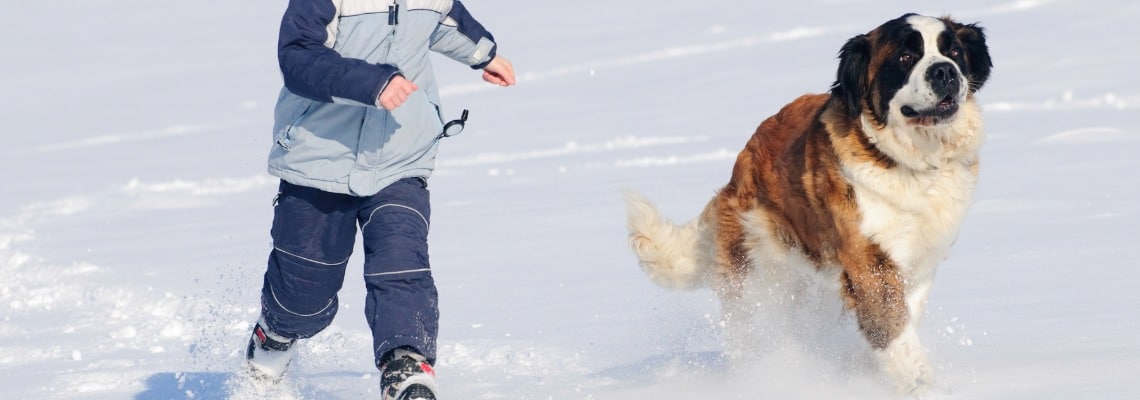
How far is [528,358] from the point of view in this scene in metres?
5.50

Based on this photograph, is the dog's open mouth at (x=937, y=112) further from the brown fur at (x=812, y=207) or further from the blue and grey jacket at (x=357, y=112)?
the blue and grey jacket at (x=357, y=112)

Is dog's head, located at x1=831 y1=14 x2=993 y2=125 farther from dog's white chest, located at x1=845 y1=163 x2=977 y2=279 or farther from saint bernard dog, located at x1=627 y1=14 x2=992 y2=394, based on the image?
dog's white chest, located at x1=845 y1=163 x2=977 y2=279

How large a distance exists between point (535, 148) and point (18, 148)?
22.7 ft

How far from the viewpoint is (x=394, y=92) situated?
12.3 feet

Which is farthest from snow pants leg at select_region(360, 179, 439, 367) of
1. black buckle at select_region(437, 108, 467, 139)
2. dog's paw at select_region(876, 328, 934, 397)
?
dog's paw at select_region(876, 328, 934, 397)

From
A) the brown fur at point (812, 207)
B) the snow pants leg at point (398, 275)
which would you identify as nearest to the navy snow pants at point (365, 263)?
the snow pants leg at point (398, 275)

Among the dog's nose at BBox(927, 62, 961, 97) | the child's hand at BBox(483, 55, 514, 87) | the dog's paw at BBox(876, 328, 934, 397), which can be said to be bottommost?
the dog's paw at BBox(876, 328, 934, 397)

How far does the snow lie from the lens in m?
5.13

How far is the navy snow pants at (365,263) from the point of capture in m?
4.07

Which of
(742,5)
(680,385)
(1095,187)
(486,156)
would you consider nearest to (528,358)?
(680,385)

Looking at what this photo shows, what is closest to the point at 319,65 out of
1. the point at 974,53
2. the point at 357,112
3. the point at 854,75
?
the point at 357,112

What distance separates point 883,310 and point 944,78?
78 cm

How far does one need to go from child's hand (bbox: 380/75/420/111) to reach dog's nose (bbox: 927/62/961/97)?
1713 mm

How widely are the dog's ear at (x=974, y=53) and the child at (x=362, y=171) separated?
1.69 metres
